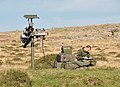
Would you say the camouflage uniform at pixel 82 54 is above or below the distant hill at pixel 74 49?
above

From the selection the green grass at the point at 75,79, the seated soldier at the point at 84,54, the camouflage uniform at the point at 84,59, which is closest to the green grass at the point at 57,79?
the green grass at the point at 75,79

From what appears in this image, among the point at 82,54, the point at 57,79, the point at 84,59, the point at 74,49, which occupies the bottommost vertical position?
the point at 74,49

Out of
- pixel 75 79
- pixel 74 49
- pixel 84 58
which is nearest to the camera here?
pixel 75 79

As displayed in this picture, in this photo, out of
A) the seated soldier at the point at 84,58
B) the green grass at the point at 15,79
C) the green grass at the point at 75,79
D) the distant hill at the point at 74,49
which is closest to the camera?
the green grass at the point at 15,79

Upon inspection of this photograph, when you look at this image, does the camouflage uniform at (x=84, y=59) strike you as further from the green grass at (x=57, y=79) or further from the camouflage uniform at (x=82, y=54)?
the green grass at (x=57, y=79)

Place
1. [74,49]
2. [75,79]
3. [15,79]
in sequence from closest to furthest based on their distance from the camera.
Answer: [15,79]
[75,79]
[74,49]

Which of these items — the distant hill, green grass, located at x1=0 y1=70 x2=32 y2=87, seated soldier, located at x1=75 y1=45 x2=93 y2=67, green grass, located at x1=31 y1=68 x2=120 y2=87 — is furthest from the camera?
the distant hill

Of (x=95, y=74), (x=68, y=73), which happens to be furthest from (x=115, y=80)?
(x=68, y=73)

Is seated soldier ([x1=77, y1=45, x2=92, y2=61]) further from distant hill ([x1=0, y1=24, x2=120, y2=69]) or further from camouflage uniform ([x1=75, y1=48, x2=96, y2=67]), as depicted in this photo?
distant hill ([x1=0, y1=24, x2=120, y2=69])

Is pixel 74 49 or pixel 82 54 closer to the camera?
pixel 82 54

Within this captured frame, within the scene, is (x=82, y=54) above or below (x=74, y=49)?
above

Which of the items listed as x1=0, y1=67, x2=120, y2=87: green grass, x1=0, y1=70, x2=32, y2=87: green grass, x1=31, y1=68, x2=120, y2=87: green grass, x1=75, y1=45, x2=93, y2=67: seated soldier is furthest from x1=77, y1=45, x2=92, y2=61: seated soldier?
x1=0, y1=70, x2=32, y2=87: green grass

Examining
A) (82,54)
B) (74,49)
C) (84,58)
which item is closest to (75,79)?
(84,58)

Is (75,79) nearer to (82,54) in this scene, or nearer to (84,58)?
(84,58)
